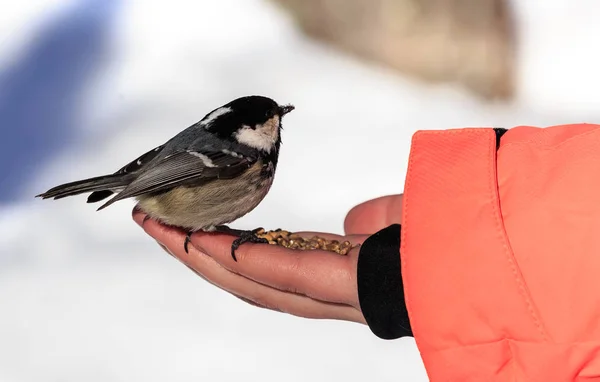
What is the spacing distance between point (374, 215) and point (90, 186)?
0.55m

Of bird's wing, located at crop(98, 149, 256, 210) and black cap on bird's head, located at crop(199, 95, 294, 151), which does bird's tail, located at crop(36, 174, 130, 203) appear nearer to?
bird's wing, located at crop(98, 149, 256, 210)

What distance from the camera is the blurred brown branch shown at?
2047 mm

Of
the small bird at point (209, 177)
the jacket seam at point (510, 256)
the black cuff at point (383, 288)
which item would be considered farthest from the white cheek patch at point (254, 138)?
the jacket seam at point (510, 256)

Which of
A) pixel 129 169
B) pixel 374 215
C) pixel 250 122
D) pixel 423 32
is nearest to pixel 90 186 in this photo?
pixel 129 169

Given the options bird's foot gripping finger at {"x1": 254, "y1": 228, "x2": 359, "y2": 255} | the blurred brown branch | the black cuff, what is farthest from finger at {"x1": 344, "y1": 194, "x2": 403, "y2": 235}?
the blurred brown branch

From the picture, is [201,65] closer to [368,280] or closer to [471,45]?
[471,45]

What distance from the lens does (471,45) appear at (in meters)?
2.07

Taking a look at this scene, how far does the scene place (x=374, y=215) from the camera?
1.44 meters

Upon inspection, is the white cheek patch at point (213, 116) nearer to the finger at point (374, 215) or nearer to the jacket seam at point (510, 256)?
the finger at point (374, 215)

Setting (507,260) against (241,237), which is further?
(241,237)

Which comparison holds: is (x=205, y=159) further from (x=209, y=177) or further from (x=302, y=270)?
(x=302, y=270)

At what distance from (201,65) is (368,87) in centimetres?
47

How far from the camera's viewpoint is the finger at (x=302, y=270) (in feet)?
3.52

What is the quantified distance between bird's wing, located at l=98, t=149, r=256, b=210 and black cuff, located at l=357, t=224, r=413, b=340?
374 mm
